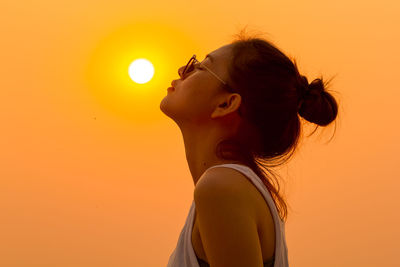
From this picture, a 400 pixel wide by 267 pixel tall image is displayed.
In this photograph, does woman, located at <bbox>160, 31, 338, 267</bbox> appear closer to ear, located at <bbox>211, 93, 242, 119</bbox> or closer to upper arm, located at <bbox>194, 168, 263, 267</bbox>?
ear, located at <bbox>211, 93, 242, 119</bbox>

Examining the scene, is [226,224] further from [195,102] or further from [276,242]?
[195,102]

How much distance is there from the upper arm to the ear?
Answer: 23cm

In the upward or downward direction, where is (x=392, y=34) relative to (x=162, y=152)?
upward

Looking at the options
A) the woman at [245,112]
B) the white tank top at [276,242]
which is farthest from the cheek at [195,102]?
the white tank top at [276,242]

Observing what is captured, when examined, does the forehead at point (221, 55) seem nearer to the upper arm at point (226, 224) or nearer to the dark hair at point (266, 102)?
the dark hair at point (266, 102)

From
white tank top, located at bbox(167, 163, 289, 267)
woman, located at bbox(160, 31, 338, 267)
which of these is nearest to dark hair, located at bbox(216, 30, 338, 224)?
woman, located at bbox(160, 31, 338, 267)

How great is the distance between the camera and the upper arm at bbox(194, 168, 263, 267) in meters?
0.68

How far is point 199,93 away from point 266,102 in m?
0.14

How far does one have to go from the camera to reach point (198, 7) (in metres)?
2.41

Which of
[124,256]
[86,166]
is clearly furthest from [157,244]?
[86,166]

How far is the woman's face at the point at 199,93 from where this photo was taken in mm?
950

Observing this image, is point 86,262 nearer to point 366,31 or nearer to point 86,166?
point 86,166

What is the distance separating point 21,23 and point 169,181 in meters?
1.07

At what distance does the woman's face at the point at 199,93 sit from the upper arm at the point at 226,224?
25 centimetres
